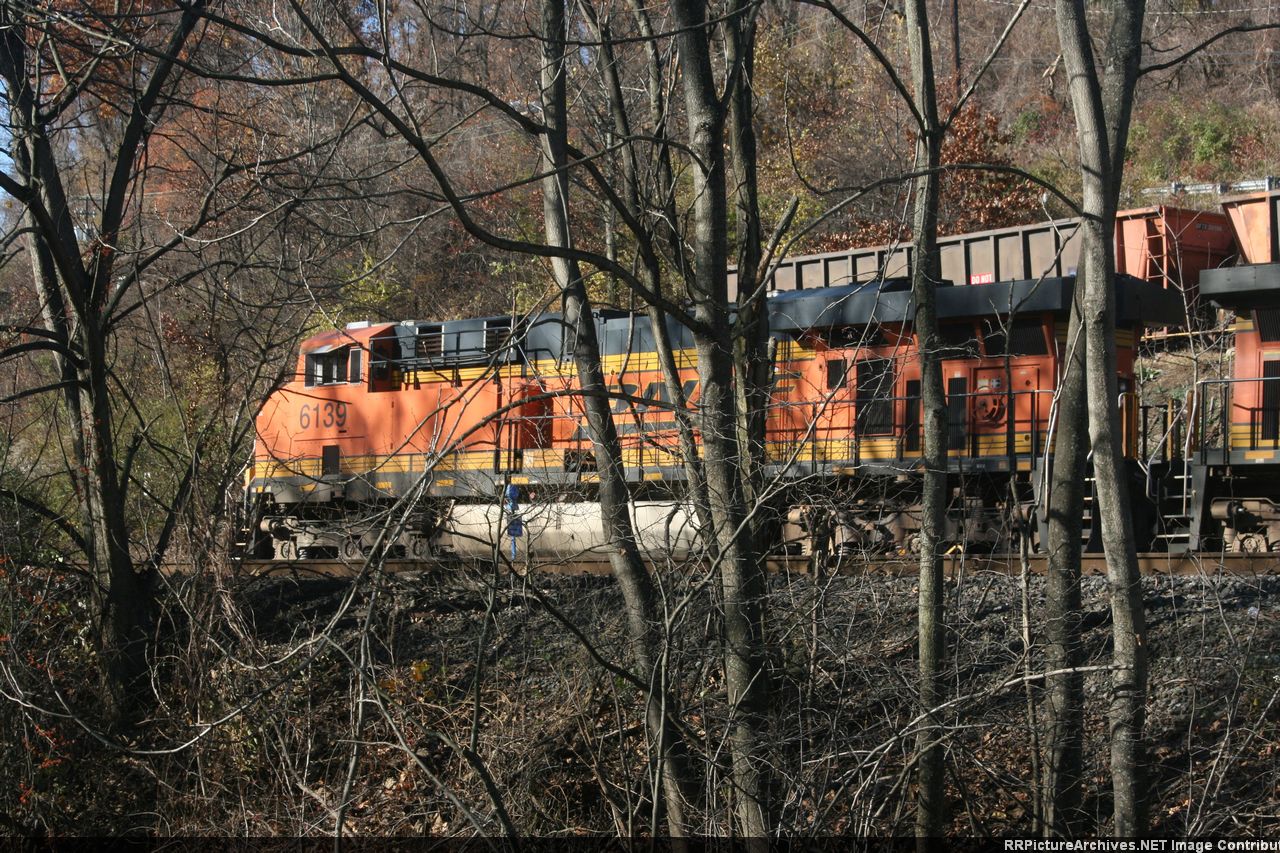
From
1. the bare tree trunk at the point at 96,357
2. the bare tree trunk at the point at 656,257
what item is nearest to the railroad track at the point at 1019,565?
the bare tree trunk at the point at 96,357

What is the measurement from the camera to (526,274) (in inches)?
943

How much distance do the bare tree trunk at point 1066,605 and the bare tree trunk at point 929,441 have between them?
25.1 inches

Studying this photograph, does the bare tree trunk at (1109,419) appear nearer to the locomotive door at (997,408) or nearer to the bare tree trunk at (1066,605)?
the bare tree trunk at (1066,605)

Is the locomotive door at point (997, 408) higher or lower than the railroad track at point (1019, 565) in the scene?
higher

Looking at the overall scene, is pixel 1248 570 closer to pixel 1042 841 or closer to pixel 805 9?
pixel 1042 841

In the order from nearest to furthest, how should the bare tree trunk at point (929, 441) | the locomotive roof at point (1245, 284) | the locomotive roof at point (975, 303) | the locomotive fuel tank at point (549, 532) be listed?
the locomotive fuel tank at point (549, 532) → the bare tree trunk at point (929, 441) → the locomotive roof at point (1245, 284) → the locomotive roof at point (975, 303)

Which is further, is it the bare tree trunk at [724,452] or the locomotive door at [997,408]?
the locomotive door at [997,408]

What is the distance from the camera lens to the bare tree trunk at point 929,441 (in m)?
6.32

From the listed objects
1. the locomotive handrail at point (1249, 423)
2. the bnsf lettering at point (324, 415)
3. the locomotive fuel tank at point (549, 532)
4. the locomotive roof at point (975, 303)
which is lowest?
the locomotive fuel tank at point (549, 532)

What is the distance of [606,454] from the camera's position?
22.8 ft

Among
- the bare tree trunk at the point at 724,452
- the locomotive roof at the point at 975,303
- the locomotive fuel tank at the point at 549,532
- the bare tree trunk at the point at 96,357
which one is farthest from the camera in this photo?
the locomotive roof at the point at 975,303

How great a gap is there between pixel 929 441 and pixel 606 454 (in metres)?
1.98

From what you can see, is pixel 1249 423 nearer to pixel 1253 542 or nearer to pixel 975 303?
pixel 1253 542

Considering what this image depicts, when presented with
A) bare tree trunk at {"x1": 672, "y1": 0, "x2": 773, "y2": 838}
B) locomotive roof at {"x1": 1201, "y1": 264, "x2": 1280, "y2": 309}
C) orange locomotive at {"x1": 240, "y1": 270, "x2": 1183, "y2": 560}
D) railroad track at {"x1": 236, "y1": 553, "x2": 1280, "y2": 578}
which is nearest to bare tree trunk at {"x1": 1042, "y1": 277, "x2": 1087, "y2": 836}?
bare tree trunk at {"x1": 672, "y1": 0, "x2": 773, "y2": 838}
